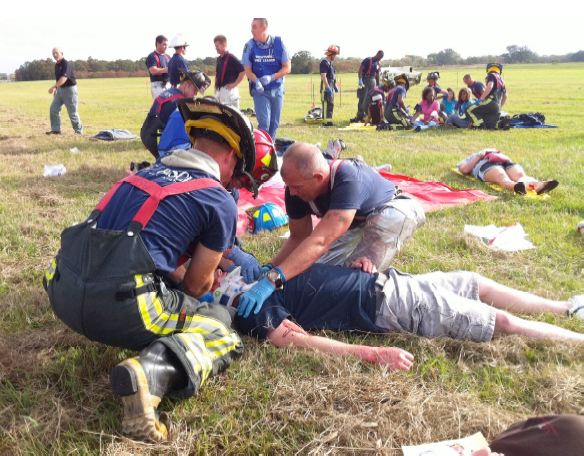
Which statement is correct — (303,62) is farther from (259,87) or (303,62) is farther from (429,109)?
(259,87)

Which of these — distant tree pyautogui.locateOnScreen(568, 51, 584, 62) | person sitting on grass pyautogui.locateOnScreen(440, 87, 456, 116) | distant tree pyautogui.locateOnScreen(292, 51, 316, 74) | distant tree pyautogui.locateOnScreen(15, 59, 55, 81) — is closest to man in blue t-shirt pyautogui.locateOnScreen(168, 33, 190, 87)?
person sitting on grass pyautogui.locateOnScreen(440, 87, 456, 116)

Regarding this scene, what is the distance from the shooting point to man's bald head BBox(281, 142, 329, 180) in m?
3.13

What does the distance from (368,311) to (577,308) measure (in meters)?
1.33

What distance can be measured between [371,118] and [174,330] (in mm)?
12434

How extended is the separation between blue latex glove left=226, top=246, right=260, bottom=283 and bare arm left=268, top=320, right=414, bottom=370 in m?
0.40

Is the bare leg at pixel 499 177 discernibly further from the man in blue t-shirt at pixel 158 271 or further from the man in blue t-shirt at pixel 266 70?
the man in blue t-shirt at pixel 158 271

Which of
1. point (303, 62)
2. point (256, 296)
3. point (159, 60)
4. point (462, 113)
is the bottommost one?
point (256, 296)

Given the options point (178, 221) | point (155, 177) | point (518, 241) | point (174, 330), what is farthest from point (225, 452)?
point (518, 241)

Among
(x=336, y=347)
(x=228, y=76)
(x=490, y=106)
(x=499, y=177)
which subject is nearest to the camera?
(x=336, y=347)

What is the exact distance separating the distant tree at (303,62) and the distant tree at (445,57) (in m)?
39.3

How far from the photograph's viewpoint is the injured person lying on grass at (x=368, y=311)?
282cm

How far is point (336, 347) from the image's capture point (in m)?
2.75

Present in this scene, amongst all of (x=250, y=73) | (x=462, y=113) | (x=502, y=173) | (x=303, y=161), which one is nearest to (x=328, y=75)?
(x=462, y=113)

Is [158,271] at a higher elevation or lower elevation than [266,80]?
lower
